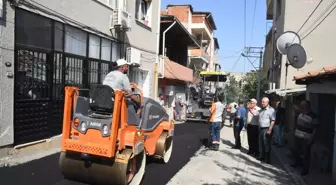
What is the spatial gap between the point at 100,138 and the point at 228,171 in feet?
11.8

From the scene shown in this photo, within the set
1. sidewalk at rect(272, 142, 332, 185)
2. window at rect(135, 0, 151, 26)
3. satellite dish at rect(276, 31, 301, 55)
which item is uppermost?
window at rect(135, 0, 151, 26)

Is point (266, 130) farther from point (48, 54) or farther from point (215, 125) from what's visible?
point (48, 54)

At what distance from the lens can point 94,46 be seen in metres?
10.5

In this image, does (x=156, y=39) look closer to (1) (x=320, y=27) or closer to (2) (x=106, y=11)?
(2) (x=106, y=11)

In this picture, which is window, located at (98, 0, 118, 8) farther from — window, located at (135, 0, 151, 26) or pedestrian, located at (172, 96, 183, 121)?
pedestrian, located at (172, 96, 183, 121)

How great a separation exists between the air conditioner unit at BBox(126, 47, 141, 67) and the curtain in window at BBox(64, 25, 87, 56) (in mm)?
3091

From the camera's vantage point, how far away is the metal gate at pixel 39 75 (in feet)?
22.9

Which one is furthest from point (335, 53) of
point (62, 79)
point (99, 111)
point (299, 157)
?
point (99, 111)

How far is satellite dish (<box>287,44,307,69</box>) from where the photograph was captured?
995 cm

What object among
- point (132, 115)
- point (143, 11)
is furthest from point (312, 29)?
point (132, 115)

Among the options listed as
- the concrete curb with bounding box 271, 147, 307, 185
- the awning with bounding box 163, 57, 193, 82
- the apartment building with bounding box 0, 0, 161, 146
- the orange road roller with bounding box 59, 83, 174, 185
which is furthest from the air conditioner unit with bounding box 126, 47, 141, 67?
the orange road roller with bounding box 59, 83, 174, 185

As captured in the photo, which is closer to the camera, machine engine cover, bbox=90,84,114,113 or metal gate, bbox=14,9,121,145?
machine engine cover, bbox=90,84,114,113

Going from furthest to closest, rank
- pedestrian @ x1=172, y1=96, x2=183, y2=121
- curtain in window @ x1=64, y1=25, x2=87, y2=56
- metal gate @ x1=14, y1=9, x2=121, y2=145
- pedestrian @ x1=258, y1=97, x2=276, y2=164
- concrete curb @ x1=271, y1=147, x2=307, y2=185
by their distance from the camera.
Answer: pedestrian @ x1=172, y1=96, x2=183, y2=121, curtain in window @ x1=64, y1=25, x2=87, y2=56, pedestrian @ x1=258, y1=97, x2=276, y2=164, metal gate @ x1=14, y1=9, x2=121, y2=145, concrete curb @ x1=271, y1=147, x2=307, y2=185

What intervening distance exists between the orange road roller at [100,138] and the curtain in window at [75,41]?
4114 millimetres
